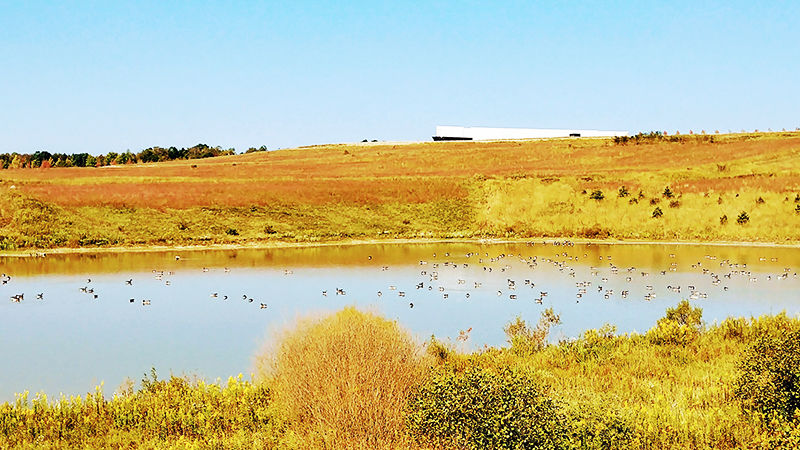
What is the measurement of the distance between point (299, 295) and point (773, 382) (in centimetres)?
2038

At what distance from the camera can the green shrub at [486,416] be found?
998 centimetres

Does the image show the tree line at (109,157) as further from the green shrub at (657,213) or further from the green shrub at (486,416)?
the green shrub at (486,416)

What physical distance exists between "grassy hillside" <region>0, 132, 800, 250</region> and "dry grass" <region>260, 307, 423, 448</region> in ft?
137

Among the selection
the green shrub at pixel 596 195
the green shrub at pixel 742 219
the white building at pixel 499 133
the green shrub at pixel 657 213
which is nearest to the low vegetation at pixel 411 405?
the green shrub at pixel 742 219

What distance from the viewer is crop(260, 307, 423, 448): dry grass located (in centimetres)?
1050

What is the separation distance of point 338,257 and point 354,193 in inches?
874

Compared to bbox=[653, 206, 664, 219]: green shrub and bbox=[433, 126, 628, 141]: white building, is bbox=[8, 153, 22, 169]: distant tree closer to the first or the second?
bbox=[433, 126, 628, 141]: white building

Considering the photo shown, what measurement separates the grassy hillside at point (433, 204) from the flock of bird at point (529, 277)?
42.7 ft

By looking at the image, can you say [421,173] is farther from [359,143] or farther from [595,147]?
[359,143]

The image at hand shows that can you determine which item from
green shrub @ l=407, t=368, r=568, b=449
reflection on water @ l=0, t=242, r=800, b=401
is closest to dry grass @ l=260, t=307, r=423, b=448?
green shrub @ l=407, t=368, r=568, b=449

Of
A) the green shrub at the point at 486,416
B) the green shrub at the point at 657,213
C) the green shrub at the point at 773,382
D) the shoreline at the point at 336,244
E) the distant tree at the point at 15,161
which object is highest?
the distant tree at the point at 15,161

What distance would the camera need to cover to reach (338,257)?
4472 centimetres

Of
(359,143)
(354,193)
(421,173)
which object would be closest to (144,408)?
(354,193)

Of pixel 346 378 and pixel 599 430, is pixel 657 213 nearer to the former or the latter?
pixel 599 430
